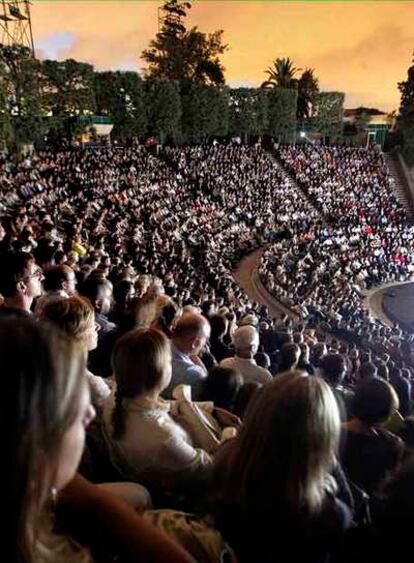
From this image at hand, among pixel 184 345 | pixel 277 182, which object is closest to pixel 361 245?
pixel 277 182

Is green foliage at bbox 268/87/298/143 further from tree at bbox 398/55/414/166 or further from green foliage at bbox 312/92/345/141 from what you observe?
tree at bbox 398/55/414/166

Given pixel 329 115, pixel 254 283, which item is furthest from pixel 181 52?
pixel 254 283

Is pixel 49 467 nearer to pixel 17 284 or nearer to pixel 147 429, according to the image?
pixel 147 429

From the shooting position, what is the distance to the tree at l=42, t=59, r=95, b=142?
39.1m

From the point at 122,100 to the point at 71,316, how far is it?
44.0 metres

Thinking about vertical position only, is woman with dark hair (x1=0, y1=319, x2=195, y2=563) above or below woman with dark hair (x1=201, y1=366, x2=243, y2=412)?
above

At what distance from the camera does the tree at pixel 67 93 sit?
39094mm

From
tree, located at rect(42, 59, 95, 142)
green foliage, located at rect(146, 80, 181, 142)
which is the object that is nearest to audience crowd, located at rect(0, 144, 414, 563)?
tree, located at rect(42, 59, 95, 142)

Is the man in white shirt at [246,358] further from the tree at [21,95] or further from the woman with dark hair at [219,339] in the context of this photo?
the tree at [21,95]

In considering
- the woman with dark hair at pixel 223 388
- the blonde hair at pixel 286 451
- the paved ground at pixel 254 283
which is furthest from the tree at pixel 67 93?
the blonde hair at pixel 286 451

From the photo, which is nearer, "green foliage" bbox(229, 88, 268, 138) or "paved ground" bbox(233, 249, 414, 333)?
"paved ground" bbox(233, 249, 414, 333)

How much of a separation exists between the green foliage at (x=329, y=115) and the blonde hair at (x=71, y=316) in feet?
186

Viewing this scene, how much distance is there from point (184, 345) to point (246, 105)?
5010 centimetres

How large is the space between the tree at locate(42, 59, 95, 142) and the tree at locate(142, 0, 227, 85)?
56.6 ft
